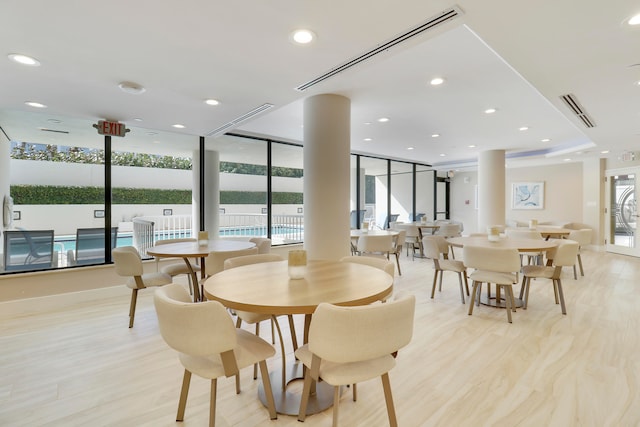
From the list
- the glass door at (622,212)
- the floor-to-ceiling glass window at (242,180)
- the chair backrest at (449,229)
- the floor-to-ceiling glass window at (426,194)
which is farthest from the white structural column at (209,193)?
the glass door at (622,212)

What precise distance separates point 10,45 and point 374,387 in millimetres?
Result: 3627

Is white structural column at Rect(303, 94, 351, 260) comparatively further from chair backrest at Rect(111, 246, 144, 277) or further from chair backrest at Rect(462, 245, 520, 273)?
chair backrest at Rect(111, 246, 144, 277)

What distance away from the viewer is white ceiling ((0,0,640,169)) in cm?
187

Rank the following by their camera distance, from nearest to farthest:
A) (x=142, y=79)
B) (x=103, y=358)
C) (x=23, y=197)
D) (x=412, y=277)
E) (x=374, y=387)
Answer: (x=374, y=387) < (x=103, y=358) < (x=142, y=79) < (x=23, y=197) < (x=412, y=277)

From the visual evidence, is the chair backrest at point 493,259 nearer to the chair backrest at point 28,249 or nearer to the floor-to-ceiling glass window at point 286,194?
the floor-to-ceiling glass window at point 286,194

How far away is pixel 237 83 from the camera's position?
297 centimetres

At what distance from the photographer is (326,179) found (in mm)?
3773

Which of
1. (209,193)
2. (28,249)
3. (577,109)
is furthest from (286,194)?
(577,109)

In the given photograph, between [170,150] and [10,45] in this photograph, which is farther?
[170,150]

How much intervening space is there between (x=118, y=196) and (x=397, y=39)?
465 centimetres

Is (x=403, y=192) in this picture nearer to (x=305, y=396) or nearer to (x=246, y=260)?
(x=246, y=260)

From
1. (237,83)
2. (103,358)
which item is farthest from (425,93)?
(103,358)

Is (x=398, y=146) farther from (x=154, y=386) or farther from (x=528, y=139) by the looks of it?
(x=154, y=386)

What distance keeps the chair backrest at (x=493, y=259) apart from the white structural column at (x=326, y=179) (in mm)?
1504
